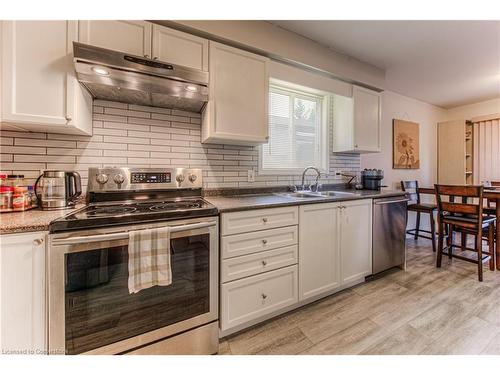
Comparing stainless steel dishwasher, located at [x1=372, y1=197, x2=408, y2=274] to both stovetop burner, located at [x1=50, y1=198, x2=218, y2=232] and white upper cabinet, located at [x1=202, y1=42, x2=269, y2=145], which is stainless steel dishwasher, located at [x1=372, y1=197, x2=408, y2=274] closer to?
white upper cabinet, located at [x1=202, y1=42, x2=269, y2=145]

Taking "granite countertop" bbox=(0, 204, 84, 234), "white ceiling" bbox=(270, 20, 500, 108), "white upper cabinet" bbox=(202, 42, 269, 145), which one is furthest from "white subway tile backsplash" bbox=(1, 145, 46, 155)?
"white ceiling" bbox=(270, 20, 500, 108)

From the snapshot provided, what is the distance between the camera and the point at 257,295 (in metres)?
1.61

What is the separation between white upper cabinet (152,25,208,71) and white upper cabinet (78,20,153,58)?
59mm

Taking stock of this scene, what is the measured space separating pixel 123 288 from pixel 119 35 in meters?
1.60

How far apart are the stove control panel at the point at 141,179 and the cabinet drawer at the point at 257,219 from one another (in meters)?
0.60

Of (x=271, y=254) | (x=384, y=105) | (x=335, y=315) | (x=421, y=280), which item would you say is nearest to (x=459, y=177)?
(x=384, y=105)

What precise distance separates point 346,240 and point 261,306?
1.05 meters

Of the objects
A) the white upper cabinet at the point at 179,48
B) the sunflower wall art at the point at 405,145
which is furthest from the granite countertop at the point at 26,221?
the sunflower wall art at the point at 405,145

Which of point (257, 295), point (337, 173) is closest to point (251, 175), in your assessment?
point (257, 295)

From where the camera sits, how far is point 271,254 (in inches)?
65.4

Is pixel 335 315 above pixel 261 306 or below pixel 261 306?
below

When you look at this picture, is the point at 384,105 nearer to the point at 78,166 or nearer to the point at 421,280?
the point at 421,280

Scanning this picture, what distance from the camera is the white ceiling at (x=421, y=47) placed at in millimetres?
2043

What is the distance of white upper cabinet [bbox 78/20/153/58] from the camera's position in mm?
1358
